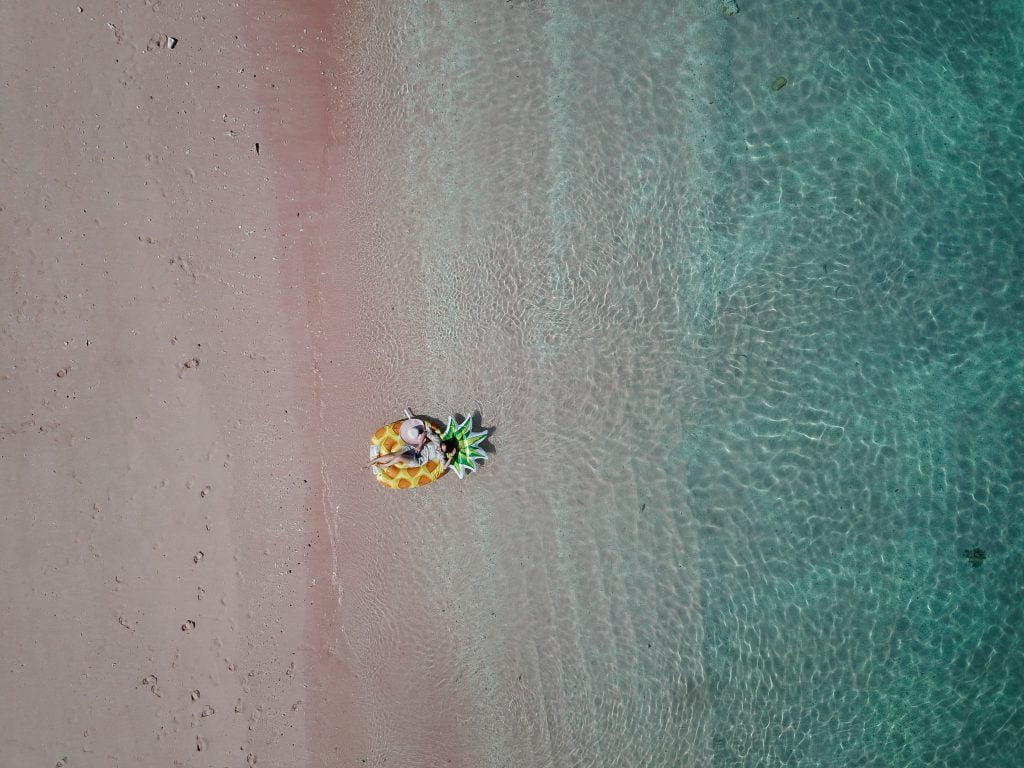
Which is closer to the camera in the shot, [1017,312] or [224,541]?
[1017,312]

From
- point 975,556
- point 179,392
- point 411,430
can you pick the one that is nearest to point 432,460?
point 411,430

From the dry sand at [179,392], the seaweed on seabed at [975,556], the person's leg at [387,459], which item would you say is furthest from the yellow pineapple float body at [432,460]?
the seaweed on seabed at [975,556]

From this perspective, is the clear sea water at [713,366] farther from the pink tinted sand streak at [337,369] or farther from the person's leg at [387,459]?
the person's leg at [387,459]

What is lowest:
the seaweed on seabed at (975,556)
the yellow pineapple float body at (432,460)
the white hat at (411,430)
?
the seaweed on seabed at (975,556)

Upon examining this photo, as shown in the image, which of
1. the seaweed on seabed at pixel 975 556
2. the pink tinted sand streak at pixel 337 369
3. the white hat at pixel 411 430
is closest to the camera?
the seaweed on seabed at pixel 975 556

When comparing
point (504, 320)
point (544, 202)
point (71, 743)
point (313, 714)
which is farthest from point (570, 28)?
point (71, 743)

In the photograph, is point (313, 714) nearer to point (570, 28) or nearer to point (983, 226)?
point (570, 28)

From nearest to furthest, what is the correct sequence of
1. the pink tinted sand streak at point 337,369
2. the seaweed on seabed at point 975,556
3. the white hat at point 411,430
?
the seaweed on seabed at point 975,556
the white hat at point 411,430
the pink tinted sand streak at point 337,369

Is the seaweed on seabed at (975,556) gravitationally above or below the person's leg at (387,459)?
below
